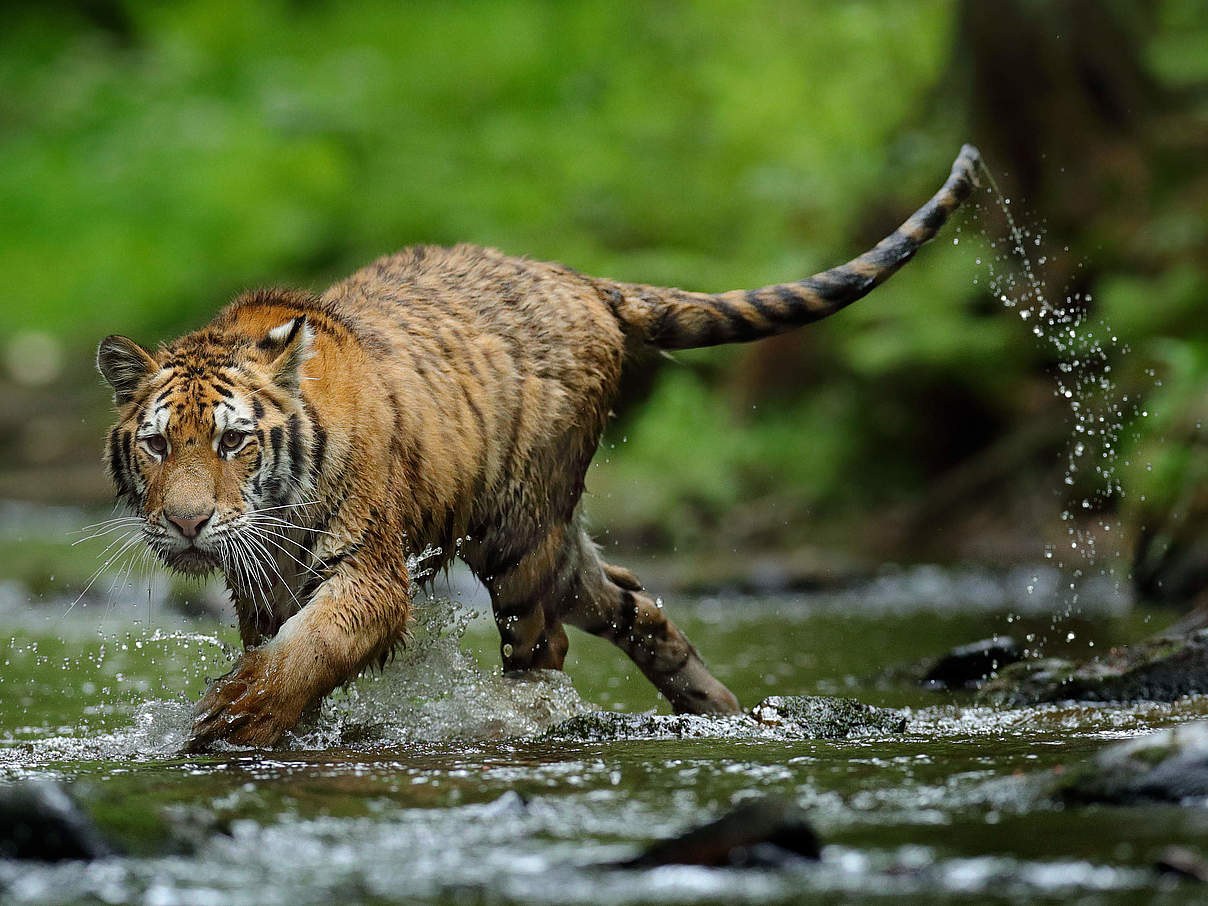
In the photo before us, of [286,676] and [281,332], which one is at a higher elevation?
[281,332]

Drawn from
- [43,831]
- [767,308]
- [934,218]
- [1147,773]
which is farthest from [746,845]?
[934,218]

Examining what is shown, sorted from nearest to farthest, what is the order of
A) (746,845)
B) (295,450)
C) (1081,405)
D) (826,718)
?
Result: (746,845) → (295,450) → (826,718) → (1081,405)

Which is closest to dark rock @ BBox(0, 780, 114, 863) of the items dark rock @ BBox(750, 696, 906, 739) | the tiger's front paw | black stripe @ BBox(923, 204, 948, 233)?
the tiger's front paw

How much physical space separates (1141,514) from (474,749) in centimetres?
564

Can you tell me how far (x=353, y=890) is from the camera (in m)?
3.22

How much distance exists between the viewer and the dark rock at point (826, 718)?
5.19 m

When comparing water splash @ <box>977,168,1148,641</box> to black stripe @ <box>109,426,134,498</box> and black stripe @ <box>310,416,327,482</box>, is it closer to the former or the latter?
black stripe @ <box>310,416,327,482</box>

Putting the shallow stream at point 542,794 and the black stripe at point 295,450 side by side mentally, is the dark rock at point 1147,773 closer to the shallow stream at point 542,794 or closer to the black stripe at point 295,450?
the shallow stream at point 542,794

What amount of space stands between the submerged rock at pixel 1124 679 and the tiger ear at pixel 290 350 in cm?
285

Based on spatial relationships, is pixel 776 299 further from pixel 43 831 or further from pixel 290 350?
pixel 43 831

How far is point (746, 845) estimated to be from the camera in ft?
10.9

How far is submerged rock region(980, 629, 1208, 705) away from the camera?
581 centimetres

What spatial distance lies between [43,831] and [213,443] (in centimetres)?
174

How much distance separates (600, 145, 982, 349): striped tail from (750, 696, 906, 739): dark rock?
149cm
